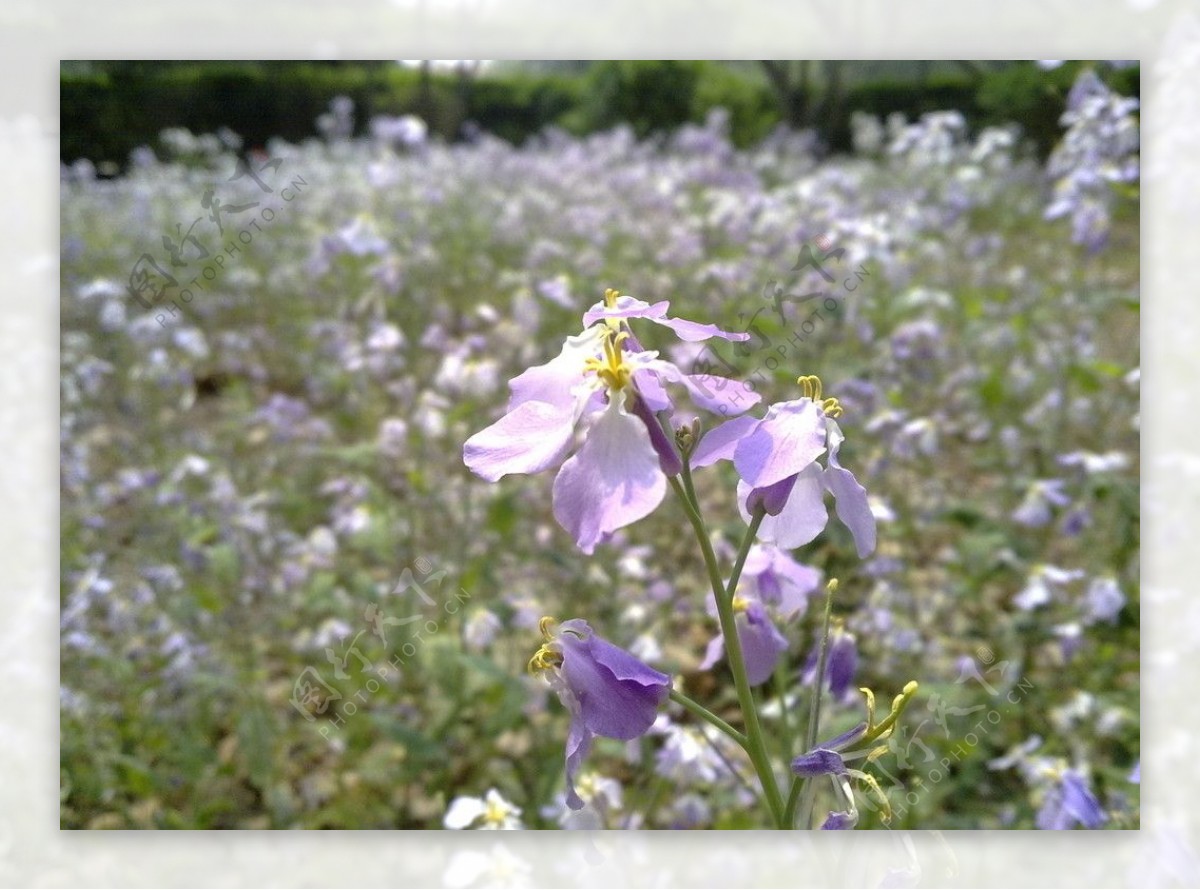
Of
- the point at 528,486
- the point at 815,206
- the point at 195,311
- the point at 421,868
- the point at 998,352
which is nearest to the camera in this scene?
the point at 421,868

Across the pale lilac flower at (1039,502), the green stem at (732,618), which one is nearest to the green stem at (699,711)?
the green stem at (732,618)


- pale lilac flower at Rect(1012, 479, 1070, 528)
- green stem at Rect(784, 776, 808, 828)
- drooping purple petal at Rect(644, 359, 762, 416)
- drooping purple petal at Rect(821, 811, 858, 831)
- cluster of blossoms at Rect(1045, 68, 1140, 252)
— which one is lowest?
pale lilac flower at Rect(1012, 479, 1070, 528)

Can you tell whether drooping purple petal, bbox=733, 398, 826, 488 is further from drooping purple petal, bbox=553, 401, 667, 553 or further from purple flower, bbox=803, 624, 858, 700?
purple flower, bbox=803, 624, 858, 700

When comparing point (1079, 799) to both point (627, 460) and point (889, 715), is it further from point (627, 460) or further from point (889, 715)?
point (627, 460)

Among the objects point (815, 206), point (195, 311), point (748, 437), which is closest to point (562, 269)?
point (815, 206)

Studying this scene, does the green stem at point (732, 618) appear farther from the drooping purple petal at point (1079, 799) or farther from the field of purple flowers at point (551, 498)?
the drooping purple petal at point (1079, 799)

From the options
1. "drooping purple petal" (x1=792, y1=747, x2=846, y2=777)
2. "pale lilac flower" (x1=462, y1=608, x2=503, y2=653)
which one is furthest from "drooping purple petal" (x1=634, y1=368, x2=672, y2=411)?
"pale lilac flower" (x1=462, y1=608, x2=503, y2=653)

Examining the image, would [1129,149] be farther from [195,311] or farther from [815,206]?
[195,311]
